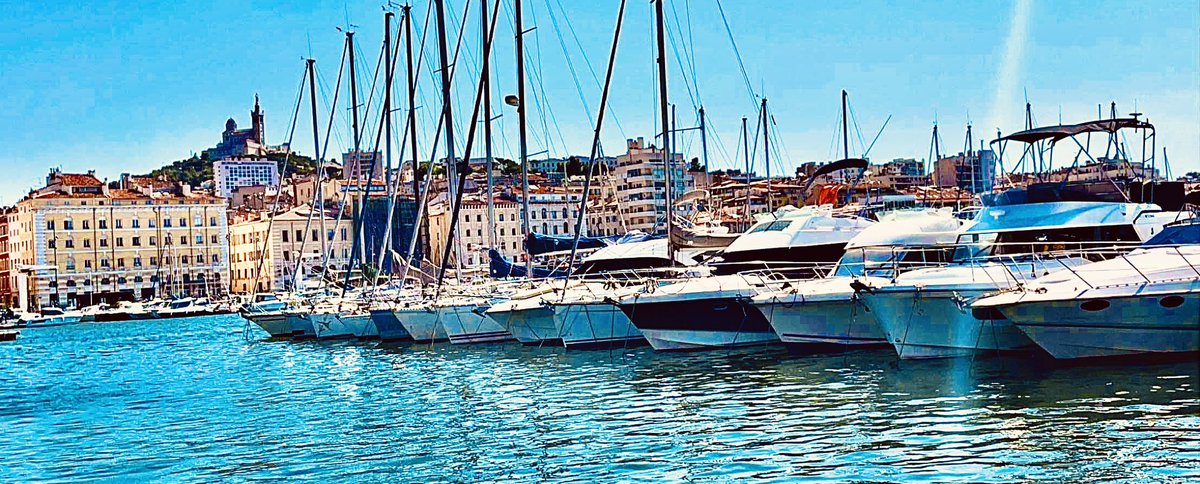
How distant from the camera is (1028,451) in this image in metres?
12.7

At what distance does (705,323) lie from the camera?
24.2 m

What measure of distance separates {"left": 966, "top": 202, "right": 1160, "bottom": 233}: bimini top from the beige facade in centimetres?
9789

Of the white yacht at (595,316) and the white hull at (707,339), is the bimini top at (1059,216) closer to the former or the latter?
the white hull at (707,339)

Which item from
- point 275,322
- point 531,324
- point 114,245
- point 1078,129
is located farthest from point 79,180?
point 1078,129

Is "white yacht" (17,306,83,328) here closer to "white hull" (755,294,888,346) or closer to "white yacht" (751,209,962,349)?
"white yacht" (751,209,962,349)

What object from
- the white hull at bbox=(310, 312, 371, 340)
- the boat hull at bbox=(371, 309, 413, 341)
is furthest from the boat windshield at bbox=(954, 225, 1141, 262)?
the white hull at bbox=(310, 312, 371, 340)

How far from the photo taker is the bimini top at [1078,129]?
25.4m

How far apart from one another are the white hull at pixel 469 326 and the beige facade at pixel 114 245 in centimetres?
8522

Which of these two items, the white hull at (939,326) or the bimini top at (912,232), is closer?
the white hull at (939,326)

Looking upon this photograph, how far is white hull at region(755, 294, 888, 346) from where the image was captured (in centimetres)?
2184

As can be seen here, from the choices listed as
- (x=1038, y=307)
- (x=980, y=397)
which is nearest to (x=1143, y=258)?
Result: (x=1038, y=307)

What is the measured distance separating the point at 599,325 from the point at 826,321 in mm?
6147

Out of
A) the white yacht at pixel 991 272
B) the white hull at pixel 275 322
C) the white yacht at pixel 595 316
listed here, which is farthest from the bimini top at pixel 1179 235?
the white hull at pixel 275 322

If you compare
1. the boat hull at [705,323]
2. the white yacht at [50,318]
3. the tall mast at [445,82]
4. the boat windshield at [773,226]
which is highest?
the tall mast at [445,82]
